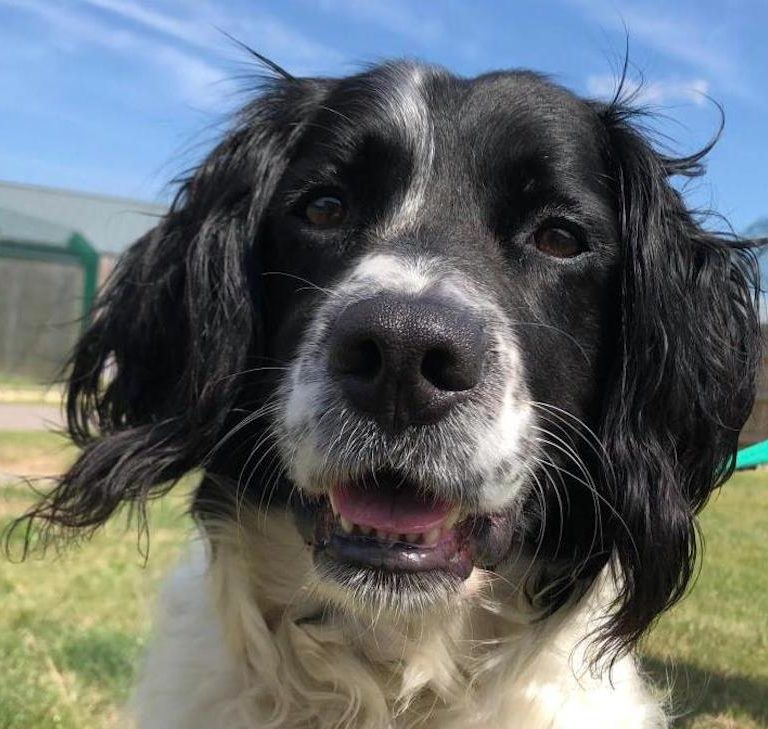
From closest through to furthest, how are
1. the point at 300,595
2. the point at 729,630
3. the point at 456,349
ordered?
the point at 456,349 < the point at 300,595 < the point at 729,630

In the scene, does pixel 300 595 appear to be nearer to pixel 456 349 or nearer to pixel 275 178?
pixel 456 349

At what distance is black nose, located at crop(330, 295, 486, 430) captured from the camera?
194cm

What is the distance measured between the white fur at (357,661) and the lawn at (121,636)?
48cm

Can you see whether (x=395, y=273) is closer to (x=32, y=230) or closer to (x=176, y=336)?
(x=176, y=336)

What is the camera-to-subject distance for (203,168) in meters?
2.95

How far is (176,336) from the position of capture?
2.75m

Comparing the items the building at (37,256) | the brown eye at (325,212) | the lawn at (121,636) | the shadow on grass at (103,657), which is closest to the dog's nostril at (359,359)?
the brown eye at (325,212)

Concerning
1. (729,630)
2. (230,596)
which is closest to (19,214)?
(729,630)

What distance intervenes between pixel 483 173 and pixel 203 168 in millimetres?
913

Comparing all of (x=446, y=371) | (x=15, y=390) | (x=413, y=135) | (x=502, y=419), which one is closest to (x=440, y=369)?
(x=446, y=371)

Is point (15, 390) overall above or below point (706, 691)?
below

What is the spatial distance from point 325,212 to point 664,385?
1.01 meters

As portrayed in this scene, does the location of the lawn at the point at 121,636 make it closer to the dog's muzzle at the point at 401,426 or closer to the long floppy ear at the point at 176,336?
the long floppy ear at the point at 176,336

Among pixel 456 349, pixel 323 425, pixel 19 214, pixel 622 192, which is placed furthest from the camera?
pixel 19 214
